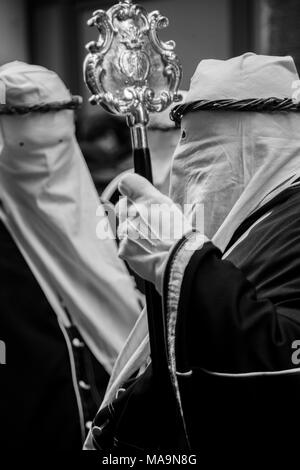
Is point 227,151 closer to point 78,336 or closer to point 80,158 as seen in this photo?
point 78,336

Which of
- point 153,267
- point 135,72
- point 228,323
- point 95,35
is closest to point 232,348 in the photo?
point 228,323

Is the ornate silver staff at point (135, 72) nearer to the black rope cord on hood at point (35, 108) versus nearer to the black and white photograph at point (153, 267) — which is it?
the black and white photograph at point (153, 267)

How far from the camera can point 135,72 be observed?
81.0 inches

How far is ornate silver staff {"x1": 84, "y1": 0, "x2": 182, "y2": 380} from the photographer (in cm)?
202

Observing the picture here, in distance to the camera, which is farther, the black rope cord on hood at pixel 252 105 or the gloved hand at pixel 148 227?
the black rope cord on hood at pixel 252 105

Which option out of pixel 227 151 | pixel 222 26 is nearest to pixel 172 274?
pixel 227 151

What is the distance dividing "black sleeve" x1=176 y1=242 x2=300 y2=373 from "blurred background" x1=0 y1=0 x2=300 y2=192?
3.14 metres

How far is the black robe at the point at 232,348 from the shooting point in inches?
72.6

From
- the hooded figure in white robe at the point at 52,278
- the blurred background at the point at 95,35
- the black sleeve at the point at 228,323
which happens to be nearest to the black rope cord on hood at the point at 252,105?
the black sleeve at the point at 228,323

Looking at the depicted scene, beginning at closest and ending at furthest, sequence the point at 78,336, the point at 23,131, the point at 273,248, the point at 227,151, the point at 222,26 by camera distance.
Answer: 1. the point at 273,248
2. the point at 227,151
3. the point at 78,336
4. the point at 23,131
5. the point at 222,26

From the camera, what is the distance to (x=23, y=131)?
143 inches

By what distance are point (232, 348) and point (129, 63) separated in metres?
0.66

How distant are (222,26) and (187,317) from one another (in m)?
3.87

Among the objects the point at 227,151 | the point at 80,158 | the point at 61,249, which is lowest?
the point at 61,249
